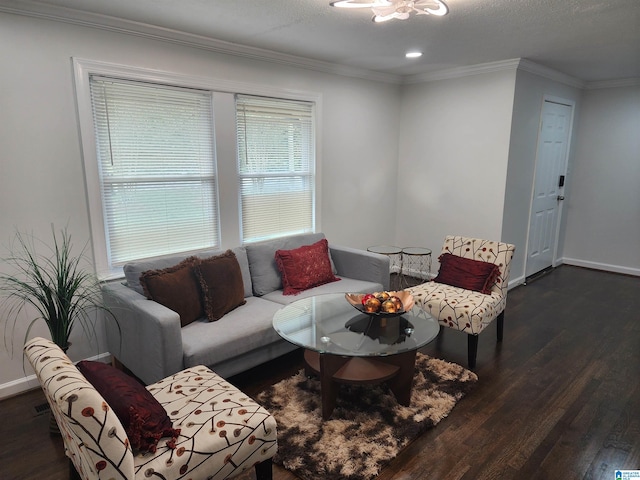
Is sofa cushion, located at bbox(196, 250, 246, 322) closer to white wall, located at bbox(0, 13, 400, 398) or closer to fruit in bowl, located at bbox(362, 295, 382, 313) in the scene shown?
white wall, located at bbox(0, 13, 400, 398)

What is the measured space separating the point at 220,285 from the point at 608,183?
5144 mm

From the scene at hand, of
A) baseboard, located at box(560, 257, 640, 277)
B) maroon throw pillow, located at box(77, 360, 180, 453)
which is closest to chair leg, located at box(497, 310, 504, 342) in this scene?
maroon throw pillow, located at box(77, 360, 180, 453)

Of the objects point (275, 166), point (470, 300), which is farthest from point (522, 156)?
point (275, 166)

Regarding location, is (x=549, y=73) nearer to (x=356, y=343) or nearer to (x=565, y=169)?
(x=565, y=169)

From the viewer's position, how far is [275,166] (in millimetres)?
3865

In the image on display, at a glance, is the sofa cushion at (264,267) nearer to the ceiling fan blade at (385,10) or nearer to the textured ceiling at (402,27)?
the textured ceiling at (402,27)

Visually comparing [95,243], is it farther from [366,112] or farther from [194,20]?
[366,112]

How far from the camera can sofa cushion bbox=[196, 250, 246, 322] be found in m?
2.75

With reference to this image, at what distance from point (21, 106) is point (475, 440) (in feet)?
10.6

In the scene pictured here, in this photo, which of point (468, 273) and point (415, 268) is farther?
point (415, 268)

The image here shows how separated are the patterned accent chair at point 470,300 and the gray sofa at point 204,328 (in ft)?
1.86

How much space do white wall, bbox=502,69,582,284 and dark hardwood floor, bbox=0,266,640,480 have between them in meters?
1.03

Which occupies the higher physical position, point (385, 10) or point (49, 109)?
point (385, 10)

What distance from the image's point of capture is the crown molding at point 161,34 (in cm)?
240
